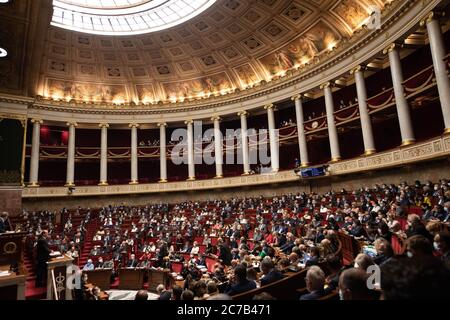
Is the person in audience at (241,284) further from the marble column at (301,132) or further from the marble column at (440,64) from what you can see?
the marble column at (301,132)

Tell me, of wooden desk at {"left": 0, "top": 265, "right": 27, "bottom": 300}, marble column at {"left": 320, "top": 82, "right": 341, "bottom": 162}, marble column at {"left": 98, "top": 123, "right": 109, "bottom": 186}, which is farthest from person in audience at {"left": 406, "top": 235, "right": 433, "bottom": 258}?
marble column at {"left": 98, "top": 123, "right": 109, "bottom": 186}

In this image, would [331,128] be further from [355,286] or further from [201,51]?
[355,286]

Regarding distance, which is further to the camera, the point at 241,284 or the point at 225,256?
the point at 225,256

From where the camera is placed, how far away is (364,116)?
14922 mm

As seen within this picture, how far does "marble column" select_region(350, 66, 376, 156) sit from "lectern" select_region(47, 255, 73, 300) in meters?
13.6

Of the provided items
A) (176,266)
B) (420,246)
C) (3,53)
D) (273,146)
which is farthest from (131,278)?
(273,146)

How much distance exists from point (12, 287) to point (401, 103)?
47.8ft

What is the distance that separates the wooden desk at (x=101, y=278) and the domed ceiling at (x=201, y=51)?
15.5 metres

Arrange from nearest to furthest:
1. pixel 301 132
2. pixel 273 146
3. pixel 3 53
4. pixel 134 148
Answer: pixel 3 53, pixel 301 132, pixel 273 146, pixel 134 148

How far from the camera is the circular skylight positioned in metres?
18.5

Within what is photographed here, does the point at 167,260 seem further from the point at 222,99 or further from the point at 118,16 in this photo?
the point at 118,16

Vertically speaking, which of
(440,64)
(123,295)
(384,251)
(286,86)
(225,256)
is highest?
(286,86)
